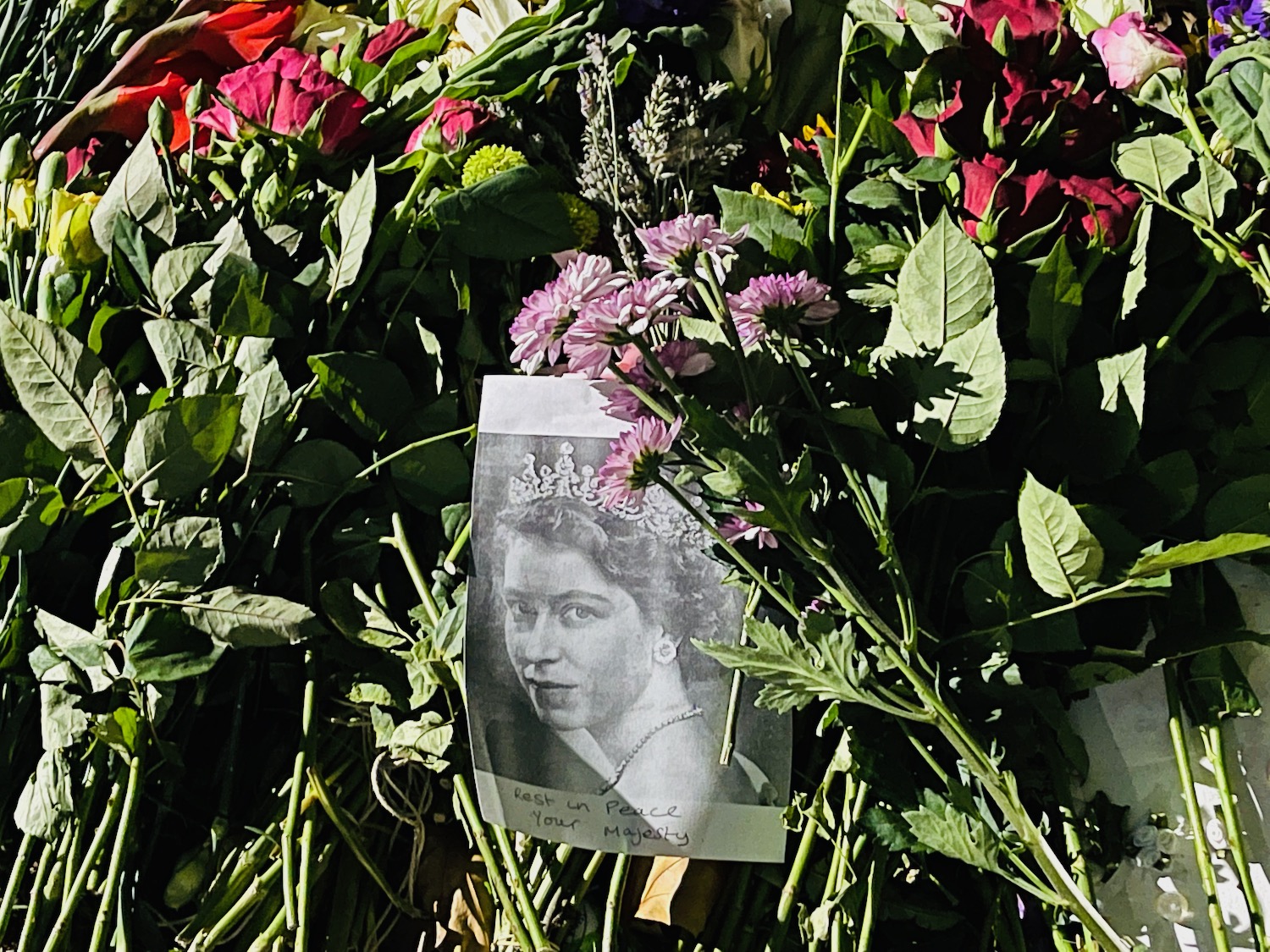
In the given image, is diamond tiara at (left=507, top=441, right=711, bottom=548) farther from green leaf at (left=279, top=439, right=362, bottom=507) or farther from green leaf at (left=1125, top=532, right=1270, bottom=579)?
green leaf at (left=1125, top=532, right=1270, bottom=579)

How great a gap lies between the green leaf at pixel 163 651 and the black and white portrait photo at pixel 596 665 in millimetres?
137

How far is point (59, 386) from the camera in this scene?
0.61 m

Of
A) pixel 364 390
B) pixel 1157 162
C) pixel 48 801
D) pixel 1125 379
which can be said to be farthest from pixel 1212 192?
pixel 48 801

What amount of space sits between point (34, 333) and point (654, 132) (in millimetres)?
346

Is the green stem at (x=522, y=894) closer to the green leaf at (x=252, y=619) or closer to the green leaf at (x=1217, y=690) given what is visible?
the green leaf at (x=252, y=619)

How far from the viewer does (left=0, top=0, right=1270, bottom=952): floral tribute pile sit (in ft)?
1.68

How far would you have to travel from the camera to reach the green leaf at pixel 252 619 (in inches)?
22.5

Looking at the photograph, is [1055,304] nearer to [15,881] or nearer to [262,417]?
[262,417]

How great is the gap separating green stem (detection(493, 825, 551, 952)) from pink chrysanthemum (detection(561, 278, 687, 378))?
254 millimetres

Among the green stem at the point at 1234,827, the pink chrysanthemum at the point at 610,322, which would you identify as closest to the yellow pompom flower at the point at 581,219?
the pink chrysanthemum at the point at 610,322

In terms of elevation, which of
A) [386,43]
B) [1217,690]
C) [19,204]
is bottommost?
[1217,690]

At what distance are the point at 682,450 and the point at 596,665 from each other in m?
0.15

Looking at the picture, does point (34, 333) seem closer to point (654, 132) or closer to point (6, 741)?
point (6, 741)

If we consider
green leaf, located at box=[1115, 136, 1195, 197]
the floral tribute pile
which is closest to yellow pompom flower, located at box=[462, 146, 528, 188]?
the floral tribute pile
